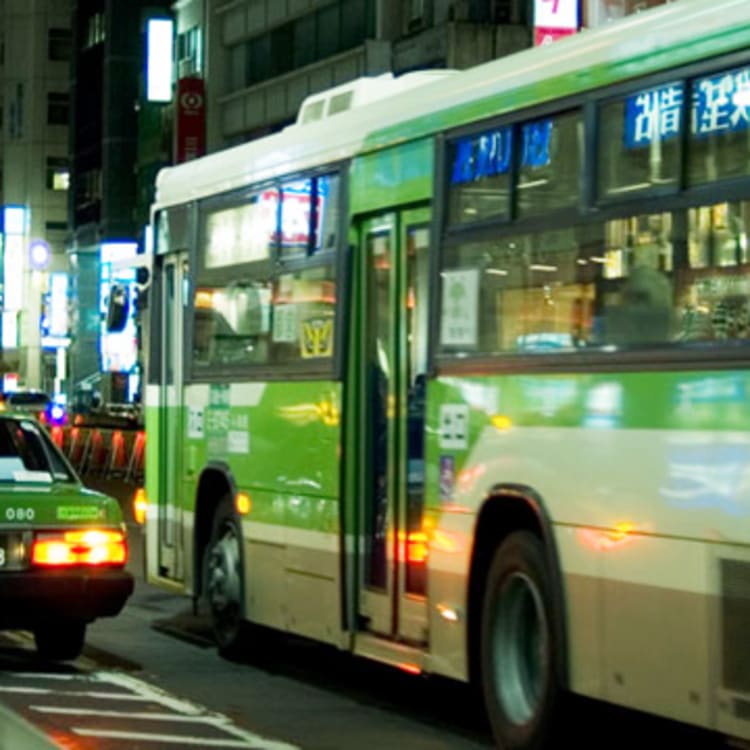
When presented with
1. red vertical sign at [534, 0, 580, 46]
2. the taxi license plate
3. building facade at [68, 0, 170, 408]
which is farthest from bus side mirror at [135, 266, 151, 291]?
building facade at [68, 0, 170, 408]

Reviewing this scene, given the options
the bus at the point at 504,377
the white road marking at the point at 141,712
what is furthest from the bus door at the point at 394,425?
the white road marking at the point at 141,712

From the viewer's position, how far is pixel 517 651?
11.1m

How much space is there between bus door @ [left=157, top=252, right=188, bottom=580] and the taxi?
1.97 meters

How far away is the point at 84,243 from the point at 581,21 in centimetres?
6668

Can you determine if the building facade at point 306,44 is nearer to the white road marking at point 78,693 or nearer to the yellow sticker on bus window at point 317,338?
the yellow sticker on bus window at point 317,338

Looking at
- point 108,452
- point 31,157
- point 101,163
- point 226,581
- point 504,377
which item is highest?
point 31,157

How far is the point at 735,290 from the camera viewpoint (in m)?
9.13

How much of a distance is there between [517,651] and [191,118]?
51305 mm

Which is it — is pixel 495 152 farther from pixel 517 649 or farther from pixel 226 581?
pixel 226 581

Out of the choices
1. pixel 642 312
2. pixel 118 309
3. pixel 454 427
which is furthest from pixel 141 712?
pixel 118 309

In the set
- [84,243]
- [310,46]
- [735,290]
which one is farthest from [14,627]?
[84,243]

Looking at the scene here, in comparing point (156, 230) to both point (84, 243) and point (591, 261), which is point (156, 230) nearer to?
point (591, 261)

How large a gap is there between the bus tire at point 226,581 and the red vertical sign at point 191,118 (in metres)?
45.3

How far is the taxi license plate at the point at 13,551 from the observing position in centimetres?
1406
